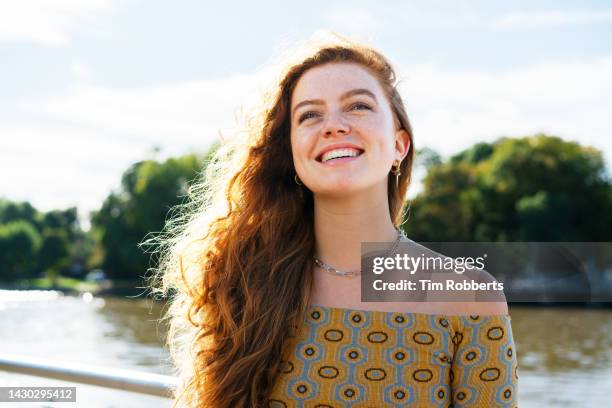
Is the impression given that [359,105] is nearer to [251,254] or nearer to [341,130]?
[341,130]

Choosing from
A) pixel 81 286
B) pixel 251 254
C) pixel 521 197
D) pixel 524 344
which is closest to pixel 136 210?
pixel 81 286

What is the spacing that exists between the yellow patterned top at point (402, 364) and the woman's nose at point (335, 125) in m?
0.53

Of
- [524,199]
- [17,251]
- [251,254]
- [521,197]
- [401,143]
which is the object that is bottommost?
[251,254]

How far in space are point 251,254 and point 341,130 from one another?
0.56 m

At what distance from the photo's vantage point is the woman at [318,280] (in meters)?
2.28

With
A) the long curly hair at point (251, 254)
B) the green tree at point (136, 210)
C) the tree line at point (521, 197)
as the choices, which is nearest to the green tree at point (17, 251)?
the green tree at point (136, 210)

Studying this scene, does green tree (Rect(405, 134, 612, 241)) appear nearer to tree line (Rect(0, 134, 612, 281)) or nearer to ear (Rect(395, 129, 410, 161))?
tree line (Rect(0, 134, 612, 281))

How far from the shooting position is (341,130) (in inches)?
96.1

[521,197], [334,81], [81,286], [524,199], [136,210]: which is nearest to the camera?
[334,81]

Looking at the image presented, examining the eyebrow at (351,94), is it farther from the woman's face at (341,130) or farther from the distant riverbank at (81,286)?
the distant riverbank at (81,286)

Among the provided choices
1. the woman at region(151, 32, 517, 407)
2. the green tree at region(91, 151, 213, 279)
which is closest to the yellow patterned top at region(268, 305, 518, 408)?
the woman at region(151, 32, 517, 407)

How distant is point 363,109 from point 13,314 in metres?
42.4

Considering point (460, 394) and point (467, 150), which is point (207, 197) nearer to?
point (460, 394)

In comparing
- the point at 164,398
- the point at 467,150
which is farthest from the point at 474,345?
the point at 467,150
